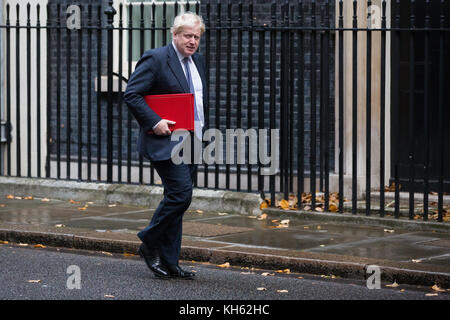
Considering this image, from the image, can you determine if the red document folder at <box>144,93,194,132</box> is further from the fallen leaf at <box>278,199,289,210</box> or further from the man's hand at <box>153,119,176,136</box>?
the fallen leaf at <box>278,199,289,210</box>

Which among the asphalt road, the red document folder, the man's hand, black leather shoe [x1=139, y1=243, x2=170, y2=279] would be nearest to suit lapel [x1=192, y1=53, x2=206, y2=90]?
the red document folder

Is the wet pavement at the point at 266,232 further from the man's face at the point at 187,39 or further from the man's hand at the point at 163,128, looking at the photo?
the man's face at the point at 187,39

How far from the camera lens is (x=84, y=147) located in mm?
12836

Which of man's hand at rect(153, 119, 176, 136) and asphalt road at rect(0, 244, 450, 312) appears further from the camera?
man's hand at rect(153, 119, 176, 136)

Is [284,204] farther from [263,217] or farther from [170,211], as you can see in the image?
[170,211]

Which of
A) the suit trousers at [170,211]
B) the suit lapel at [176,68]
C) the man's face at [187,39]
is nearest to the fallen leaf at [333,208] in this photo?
the suit trousers at [170,211]

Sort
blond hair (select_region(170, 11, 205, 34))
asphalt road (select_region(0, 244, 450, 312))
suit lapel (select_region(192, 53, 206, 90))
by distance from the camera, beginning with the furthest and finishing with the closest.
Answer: suit lapel (select_region(192, 53, 206, 90)) → blond hair (select_region(170, 11, 205, 34)) → asphalt road (select_region(0, 244, 450, 312))

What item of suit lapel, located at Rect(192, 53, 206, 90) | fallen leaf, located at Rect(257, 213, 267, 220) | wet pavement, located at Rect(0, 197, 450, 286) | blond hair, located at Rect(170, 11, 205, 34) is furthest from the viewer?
fallen leaf, located at Rect(257, 213, 267, 220)

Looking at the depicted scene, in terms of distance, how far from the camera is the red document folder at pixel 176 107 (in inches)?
273

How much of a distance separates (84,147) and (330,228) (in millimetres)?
4575

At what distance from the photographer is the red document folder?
694cm

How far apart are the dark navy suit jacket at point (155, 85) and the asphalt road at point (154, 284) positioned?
0.93m

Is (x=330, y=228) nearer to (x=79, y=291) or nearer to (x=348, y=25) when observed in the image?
(x=348, y=25)

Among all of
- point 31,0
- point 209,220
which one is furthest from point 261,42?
point 31,0
